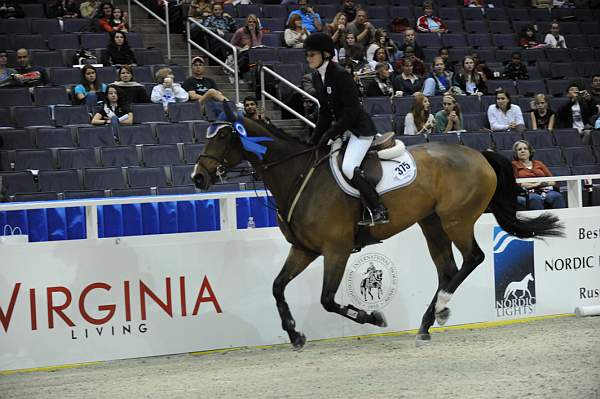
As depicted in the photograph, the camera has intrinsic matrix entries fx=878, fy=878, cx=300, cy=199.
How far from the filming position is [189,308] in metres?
8.44

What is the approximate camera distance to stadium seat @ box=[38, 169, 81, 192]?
35.1 ft

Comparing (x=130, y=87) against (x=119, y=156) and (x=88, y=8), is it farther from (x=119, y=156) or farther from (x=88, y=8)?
(x=88, y=8)

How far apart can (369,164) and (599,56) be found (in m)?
13.0

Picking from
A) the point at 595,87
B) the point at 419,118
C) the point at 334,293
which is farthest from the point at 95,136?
the point at 595,87

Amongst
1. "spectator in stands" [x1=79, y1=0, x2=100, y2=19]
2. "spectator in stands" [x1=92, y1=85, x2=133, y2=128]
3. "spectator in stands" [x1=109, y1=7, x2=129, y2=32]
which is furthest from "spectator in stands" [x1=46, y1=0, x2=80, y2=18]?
"spectator in stands" [x1=92, y1=85, x2=133, y2=128]

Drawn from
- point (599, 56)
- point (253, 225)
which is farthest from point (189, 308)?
point (599, 56)

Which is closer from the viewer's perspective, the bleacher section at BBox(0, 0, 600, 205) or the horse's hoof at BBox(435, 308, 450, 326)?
the horse's hoof at BBox(435, 308, 450, 326)

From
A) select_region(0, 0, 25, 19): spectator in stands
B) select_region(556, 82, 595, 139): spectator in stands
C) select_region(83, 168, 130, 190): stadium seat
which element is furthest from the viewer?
Result: select_region(556, 82, 595, 139): spectator in stands

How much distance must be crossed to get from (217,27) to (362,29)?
284 cm

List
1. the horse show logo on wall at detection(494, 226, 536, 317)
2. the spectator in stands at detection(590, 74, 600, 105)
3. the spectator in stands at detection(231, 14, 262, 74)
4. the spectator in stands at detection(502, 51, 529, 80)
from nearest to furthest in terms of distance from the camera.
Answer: the horse show logo on wall at detection(494, 226, 536, 317) → the spectator in stands at detection(231, 14, 262, 74) → the spectator in stands at detection(590, 74, 600, 105) → the spectator in stands at detection(502, 51, 529, 80)

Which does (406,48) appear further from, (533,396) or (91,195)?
(533,396)

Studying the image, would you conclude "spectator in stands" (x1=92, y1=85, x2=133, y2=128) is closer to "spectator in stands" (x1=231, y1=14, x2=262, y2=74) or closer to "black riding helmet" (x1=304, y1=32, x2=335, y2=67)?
"spectator in stands" (x1=231, y1=14, x2=262, y2=74)

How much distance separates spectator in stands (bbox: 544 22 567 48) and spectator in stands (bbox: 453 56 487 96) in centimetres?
365

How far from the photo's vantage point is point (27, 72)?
13.0 m
